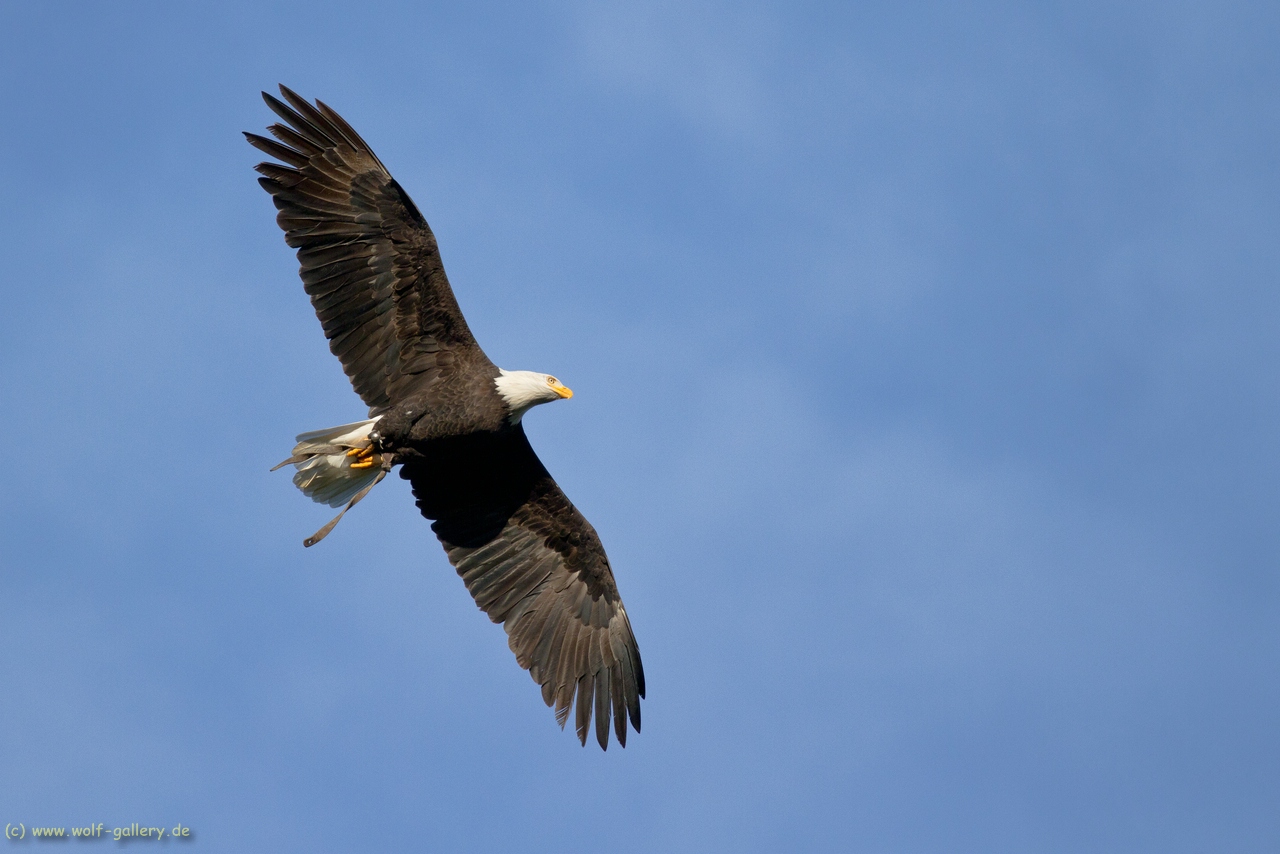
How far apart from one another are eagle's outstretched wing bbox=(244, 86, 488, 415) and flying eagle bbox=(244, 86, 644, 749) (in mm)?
12

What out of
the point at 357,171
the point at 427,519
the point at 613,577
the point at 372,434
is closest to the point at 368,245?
the point at 357,171

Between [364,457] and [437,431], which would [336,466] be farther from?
[437,431]

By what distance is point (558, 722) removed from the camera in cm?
1141

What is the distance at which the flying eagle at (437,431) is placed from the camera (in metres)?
10.6

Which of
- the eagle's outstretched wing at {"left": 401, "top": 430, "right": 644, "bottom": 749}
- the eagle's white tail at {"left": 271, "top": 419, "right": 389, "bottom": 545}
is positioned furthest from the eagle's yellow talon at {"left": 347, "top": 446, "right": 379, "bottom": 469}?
the eagle's outstretched wing at {"left": 401, "top": 430, "right": 644, "bottom": 749}

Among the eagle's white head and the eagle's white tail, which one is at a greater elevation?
the eagle's white head

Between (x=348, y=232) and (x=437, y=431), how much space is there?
1932 mm

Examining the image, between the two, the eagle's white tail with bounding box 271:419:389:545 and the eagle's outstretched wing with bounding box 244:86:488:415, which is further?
the eagle's white tail with bounding box 271:419:389:545

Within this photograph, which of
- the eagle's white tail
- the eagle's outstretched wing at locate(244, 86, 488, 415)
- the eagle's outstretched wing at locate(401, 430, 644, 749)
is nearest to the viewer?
the eagle's outstretched wing at locate(244, 86, 488, 415)

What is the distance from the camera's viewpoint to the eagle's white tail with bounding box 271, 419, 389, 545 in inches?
433

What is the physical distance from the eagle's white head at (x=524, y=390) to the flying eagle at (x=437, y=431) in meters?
0.01

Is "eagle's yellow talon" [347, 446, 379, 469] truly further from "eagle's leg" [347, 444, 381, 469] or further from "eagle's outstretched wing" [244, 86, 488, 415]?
"eagle's outstretched wing" [244, 86, 488, 415]

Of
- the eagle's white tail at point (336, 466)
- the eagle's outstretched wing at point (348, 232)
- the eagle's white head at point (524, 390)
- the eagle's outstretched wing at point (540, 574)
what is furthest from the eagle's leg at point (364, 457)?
the eagle's white head at point (524, 390)

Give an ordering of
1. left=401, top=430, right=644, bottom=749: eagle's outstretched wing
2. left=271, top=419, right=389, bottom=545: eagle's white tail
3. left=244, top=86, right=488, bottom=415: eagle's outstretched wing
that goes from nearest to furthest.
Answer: left=244, top=86, right=488, bottom=415: eagle's outstretched wing < left=271, top=419, right=389, bottom=545: eagle's white tail < left=401, top=430, right=644, bottom=749: eagle's outstretched wing
